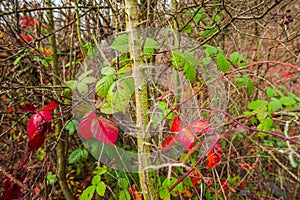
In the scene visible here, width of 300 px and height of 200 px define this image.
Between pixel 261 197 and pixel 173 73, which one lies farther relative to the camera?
pixel 261 197

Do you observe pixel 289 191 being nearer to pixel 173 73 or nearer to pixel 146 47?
pixel 173 73

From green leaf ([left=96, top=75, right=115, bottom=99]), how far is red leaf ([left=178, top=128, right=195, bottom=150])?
0.32 meters

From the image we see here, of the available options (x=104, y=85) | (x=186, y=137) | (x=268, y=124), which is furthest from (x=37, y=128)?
(x=268, y=124)

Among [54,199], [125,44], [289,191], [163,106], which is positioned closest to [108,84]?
[125,44]

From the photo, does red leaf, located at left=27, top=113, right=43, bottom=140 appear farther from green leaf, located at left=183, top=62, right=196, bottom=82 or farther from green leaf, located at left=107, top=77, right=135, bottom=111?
green leaf, located at left=183, top=62, right=196, bottom=82

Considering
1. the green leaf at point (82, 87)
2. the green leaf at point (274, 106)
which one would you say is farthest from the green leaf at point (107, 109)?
the green leaf at point (274, 106)

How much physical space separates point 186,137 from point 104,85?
1.19 ft

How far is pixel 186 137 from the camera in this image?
1.01m

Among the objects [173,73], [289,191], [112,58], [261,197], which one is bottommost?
[289,191]

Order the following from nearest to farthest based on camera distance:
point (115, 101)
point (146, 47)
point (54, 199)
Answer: point (115, 101) → point (146, 47) → point (54, 199)

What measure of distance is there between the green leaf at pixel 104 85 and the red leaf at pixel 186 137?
0.32 meters

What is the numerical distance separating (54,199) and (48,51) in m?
1.11

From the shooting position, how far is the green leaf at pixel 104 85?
1.00 metres

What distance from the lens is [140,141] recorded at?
1.04 meters
